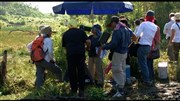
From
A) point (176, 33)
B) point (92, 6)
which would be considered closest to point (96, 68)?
point (92, 6)

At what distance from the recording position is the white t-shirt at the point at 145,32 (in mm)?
9188

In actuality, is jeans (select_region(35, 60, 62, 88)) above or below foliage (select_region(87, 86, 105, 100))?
above

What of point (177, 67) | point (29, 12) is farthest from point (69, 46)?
point (29, 12)

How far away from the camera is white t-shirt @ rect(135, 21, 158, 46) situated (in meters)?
9.19

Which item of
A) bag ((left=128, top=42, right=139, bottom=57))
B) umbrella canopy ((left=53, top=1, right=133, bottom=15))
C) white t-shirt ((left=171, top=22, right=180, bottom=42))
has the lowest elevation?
bag ((left=128, top=42, right=139, bottom=57))

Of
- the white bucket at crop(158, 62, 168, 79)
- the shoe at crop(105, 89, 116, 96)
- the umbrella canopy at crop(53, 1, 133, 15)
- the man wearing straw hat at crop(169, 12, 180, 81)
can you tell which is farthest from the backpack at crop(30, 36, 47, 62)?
the man wearing straw hat at crop(169, 12, 180, 81)

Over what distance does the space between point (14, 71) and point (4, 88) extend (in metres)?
1.43

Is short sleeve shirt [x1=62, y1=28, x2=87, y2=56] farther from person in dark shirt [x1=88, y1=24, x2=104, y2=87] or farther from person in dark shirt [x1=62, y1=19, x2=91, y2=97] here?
person in dark shirt [x1=88, y1=24, x2=104, y2=87]

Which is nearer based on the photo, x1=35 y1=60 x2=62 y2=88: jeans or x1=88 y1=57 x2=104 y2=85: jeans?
x1=35 y1=60 x2=62 y2=88: jeans

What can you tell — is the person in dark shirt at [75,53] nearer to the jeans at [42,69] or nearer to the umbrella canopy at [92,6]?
the jeans at [42,69]

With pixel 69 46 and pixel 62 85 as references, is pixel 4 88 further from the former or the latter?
pixel 69 46

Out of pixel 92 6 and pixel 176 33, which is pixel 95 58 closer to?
pixel 92 6

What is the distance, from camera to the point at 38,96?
8469mm

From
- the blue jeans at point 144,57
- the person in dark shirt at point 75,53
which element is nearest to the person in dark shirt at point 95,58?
the person in dark shirt at point 75,53
